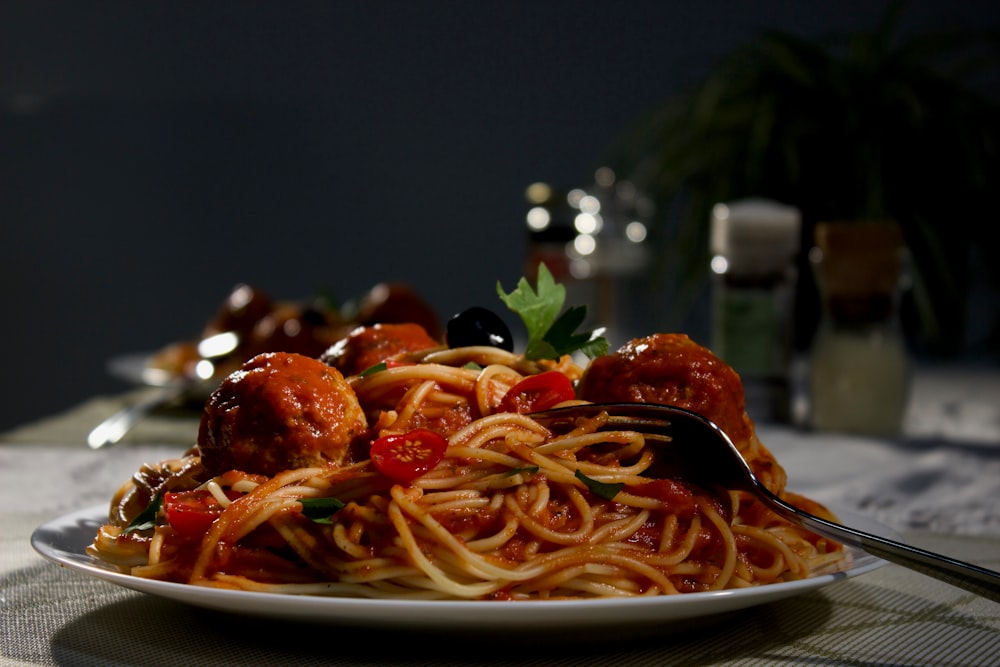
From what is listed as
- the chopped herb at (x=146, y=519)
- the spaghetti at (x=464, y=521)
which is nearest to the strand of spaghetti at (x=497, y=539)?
the spaghetti at (x=464, y=521)

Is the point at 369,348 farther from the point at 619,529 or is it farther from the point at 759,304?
the point at 759,304

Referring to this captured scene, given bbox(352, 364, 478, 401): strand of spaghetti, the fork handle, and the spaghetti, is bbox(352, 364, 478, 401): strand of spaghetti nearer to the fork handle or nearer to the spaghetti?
the spaghetti

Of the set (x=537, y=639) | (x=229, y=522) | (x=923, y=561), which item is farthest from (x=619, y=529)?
(x=229, y=522)

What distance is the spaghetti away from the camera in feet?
5.31

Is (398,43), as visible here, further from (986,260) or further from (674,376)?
(674,376)

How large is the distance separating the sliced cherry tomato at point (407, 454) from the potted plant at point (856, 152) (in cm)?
462

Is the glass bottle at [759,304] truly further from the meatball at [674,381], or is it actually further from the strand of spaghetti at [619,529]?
the strand of spaghetti at [619,529]

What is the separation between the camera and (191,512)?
5.46 ft

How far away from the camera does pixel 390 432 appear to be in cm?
173

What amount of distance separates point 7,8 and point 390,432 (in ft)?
27.0

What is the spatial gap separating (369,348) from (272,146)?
693 cm

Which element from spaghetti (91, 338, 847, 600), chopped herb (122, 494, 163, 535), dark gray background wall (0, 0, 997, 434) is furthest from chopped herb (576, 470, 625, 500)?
dark gray background wall (0, 0, 997, 434)

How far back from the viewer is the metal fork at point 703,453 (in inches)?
61.9

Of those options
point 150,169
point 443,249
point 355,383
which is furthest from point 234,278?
point 355,383
